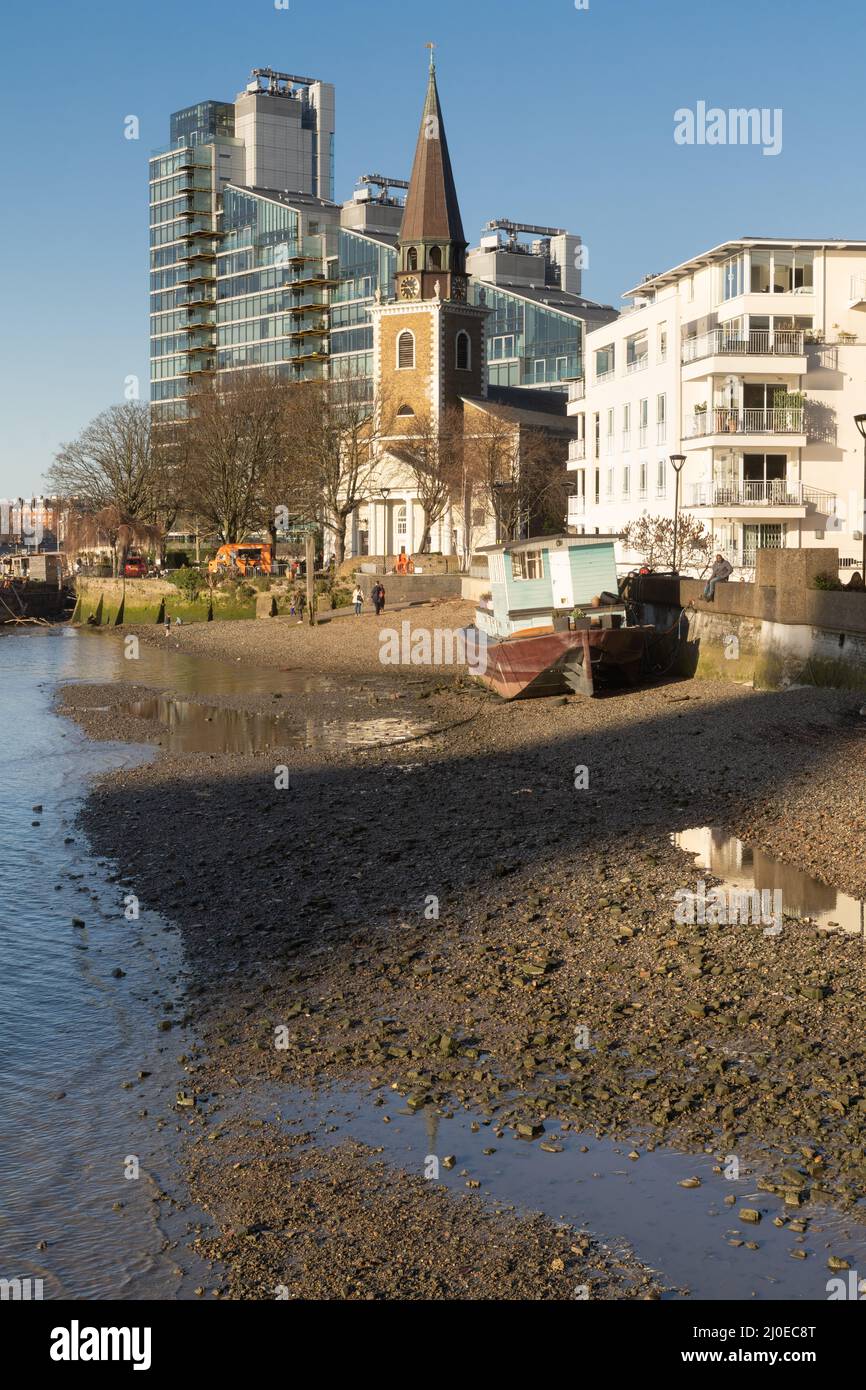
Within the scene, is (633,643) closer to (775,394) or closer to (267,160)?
(775,394)

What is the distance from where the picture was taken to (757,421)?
52812 millimetres

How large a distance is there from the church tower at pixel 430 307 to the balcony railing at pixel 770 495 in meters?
39.6

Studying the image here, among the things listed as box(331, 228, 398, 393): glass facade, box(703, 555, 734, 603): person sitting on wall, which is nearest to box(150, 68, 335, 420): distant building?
box(331, 228, 398, 393): glass facade

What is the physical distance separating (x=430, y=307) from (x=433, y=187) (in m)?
7.06

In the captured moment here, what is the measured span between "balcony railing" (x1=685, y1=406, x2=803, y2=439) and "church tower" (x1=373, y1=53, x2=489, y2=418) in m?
38.9

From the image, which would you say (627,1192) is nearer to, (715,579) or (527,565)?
(715,579)

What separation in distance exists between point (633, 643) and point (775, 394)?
18.8 metres

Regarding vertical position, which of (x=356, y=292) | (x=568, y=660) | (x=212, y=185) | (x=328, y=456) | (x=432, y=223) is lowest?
(x=568, y=660)

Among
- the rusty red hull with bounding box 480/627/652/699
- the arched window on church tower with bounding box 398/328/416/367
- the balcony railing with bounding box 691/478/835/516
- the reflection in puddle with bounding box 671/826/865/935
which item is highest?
the arched window on church tower with bounding box 398/328/416/367

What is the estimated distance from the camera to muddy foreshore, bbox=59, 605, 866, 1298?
11.2 metres

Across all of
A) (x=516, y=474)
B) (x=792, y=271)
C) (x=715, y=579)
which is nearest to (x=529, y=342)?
(x=516, y=474)

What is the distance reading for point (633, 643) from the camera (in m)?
38.4

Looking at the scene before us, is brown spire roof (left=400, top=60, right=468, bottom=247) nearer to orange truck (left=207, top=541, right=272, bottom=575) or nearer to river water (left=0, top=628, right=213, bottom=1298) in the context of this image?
orange truck (left=207, top=541, right=272, bottom=575)

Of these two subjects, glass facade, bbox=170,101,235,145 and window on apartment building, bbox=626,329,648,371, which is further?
glass facade, bbox=170,101,235,145
